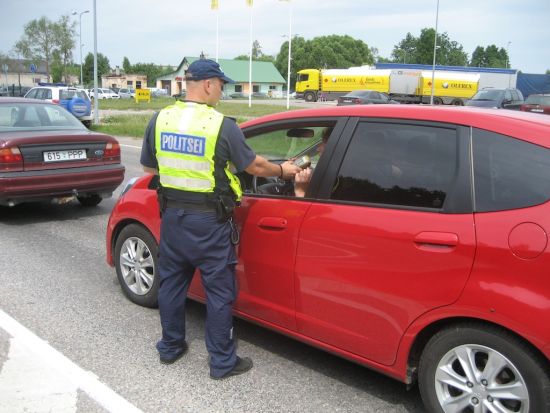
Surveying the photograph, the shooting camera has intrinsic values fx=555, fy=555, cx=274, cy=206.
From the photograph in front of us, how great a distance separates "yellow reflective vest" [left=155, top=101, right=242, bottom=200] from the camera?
3.06 meters

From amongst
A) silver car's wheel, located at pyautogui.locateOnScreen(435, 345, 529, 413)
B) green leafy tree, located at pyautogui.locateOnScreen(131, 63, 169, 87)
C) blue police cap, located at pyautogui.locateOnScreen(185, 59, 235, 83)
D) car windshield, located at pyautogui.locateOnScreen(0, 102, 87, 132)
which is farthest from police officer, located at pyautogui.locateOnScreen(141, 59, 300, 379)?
green leafy tree, located at pyautogui.locateOnScreen(131, 63, 169, 87)

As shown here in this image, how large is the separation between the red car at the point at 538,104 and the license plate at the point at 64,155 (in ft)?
53.7

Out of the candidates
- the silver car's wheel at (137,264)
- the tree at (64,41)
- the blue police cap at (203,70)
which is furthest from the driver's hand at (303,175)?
the tree at (64,41)

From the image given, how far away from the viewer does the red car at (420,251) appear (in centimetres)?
243

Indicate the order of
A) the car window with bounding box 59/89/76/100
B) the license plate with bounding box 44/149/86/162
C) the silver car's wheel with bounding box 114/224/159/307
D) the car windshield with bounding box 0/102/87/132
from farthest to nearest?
the car window with bounding box 59/89/76/100 → the car windshield with bounding box 0/102/87/132 → the license plate with bounding box 44/149/86/162 → the silver car's wheel with bounding box 114/224/159/307

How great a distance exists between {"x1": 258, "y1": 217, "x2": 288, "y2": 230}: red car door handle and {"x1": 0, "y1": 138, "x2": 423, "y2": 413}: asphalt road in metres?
0.91

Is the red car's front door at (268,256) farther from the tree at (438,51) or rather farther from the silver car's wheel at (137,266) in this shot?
the tree at (438,51)

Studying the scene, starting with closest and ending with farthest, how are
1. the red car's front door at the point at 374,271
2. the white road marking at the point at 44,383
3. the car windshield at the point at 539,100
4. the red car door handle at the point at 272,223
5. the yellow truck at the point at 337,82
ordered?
the red car's front door at the point at 374,271 < the white road marking at the point at 44,383 < the red car door handle at the point at 272,223 < the car windshield at the point at 539,100 < the yellow truck at the point at 337,82

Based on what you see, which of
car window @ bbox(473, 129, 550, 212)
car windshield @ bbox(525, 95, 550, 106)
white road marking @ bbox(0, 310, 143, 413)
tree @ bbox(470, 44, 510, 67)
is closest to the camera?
car window @ bbox(473, 129, 550, 212)

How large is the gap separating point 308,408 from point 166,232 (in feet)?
4.20

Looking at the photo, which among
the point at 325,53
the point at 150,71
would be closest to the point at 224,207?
the point at 325,53

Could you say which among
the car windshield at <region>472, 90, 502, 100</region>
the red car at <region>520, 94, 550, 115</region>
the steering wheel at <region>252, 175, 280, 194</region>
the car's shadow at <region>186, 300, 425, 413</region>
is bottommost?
the car's shadow at <region>186, 300, 425, 413</region>

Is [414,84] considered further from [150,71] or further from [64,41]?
[150,71]

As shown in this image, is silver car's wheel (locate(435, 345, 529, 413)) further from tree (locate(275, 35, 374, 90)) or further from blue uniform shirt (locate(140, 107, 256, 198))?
tree (locate(275, 35, 374, 90))
